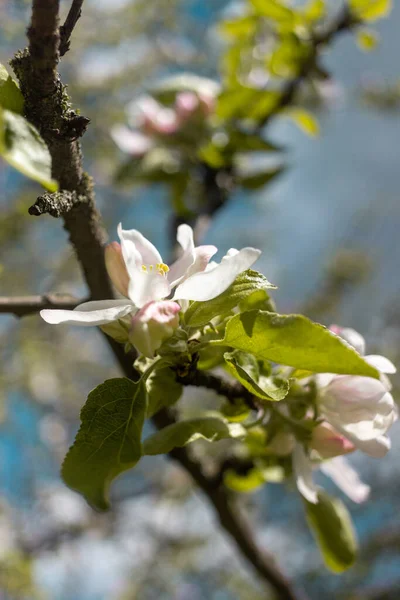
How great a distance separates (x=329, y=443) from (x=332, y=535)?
16 centimetres

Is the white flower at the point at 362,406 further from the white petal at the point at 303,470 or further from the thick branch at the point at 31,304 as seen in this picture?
the thick branch at the point at 31,304

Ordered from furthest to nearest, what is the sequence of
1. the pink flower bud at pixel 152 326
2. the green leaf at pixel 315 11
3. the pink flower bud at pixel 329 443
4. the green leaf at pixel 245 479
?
the green leaf at pixel 315 11
the green leaf at pixel 245 479
the pink flower bud at pixel 329 443
the pink flower bud at pixel 152 326

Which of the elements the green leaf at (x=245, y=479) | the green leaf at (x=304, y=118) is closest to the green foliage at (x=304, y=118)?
the green leaf at (x=304, y=118)

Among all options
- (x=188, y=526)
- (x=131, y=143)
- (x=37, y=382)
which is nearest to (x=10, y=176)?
(x=37, y=382)

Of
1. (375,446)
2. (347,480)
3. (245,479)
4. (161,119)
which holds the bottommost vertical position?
(245,479)

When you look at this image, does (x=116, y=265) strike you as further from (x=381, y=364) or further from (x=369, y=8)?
(x=369, y=8)

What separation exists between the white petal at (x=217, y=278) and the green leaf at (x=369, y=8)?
0.82 m

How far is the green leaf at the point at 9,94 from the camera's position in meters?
0.31

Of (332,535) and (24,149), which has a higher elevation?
(24,149)

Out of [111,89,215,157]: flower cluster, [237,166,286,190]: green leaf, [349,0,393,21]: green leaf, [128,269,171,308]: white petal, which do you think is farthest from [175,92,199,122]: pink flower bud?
[128,269,171,308]: white petal

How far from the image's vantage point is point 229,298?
368 mm

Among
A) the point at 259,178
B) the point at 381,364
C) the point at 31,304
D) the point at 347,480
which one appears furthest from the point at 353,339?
the point at 259,178

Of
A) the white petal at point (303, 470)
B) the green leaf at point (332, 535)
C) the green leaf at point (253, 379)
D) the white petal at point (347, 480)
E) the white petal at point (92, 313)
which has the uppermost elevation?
the white petal at point (92, 313)

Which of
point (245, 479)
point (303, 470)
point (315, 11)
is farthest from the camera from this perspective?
point (315, 11)
